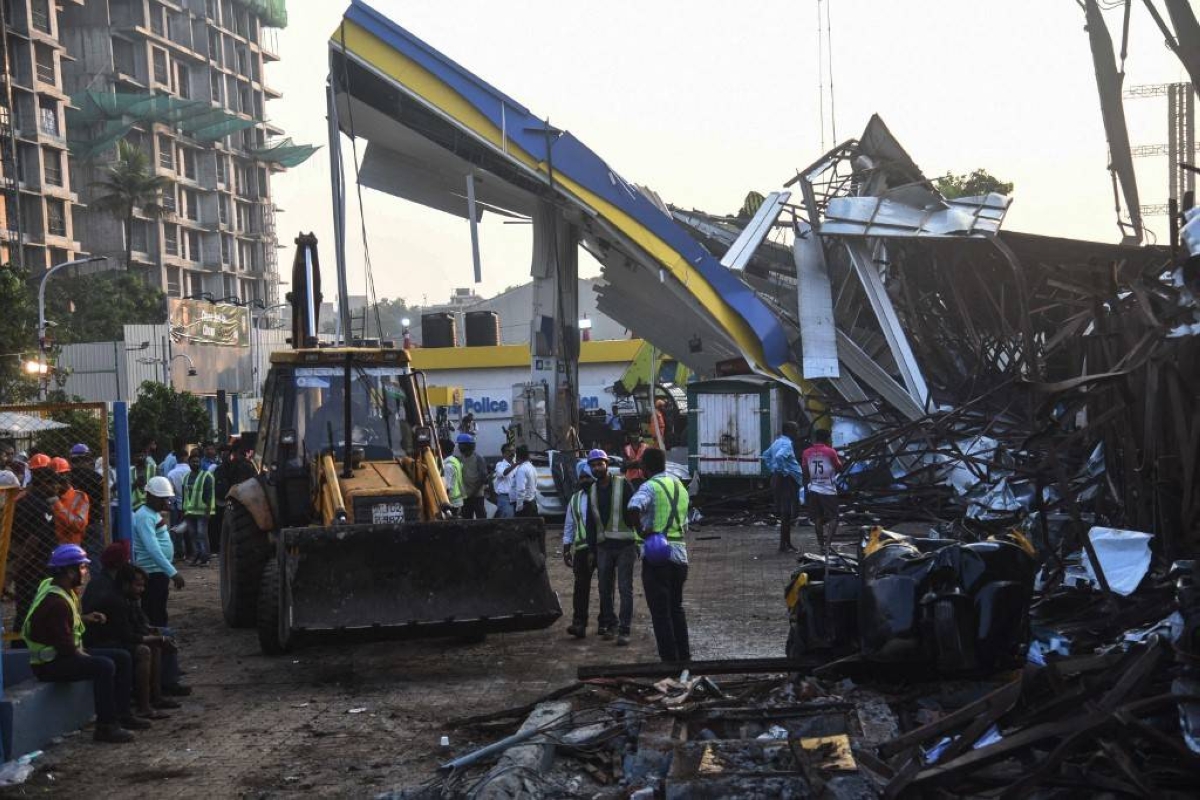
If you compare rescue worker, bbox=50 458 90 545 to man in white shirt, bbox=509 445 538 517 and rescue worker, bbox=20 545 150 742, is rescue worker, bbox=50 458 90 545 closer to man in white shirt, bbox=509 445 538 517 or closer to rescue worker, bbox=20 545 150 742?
rescue worker, bbox=20 545 150 742

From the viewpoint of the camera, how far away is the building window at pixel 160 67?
99500 mm

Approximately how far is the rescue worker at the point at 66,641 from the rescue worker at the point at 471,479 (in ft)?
32.0

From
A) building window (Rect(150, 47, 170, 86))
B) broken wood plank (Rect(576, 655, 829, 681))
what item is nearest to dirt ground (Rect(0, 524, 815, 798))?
Result: broken wood plank (Rect(576, 655, 829, 681))

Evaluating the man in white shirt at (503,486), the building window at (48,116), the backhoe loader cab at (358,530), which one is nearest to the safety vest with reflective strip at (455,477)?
the man in white shirt at (503,486)

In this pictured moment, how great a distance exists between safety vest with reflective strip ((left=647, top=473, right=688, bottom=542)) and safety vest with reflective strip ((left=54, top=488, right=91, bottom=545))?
242 inches

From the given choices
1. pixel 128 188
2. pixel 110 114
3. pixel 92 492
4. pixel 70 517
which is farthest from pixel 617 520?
pixel 110 114

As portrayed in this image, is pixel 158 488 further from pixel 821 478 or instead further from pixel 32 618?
pixel 821 478

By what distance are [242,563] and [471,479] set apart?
6.18 meters

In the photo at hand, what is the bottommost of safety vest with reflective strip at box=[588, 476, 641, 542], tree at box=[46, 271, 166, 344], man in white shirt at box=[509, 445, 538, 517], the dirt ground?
the dirt ground

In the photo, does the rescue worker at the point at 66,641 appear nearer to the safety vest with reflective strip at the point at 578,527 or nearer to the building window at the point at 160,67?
the safety vest with reflective strip at the point at 578,527

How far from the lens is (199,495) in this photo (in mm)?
19375

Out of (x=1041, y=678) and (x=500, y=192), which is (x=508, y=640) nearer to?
(x=1041, y=678)

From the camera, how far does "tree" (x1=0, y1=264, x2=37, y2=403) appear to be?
35.7 meters

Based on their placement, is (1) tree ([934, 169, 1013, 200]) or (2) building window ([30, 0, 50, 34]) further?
(2) building window ([30, 0, 50, 34])
